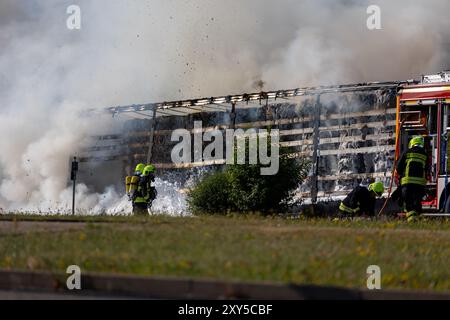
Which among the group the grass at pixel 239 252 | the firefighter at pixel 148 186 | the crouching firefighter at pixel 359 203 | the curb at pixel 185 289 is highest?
the firefighter at pixel 148 186

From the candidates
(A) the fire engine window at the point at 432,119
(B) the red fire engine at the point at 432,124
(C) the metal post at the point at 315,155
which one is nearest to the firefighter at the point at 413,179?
(B) the red fire engine at the point at 432,124

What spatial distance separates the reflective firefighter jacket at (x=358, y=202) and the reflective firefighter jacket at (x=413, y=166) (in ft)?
5.09

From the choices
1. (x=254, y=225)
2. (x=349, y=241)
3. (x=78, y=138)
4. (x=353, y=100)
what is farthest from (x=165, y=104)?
(x=349, y=241)

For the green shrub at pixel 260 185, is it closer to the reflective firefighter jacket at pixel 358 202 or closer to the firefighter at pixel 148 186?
the firefighter at pixel 148 186

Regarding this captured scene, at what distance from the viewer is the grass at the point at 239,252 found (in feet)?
31.6

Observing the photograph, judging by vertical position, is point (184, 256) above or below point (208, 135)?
below

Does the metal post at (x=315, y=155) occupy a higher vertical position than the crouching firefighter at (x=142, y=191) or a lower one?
higher

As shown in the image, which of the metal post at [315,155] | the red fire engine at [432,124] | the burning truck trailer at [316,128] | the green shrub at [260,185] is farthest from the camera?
the metal post at [315,155]

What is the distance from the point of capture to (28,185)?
41.2m

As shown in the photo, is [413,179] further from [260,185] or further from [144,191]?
[260,185]

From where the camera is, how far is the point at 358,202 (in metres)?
20.2

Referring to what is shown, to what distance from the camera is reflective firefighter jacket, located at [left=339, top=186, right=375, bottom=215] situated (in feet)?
66.2

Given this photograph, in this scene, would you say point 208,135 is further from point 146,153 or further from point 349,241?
point 349,241
